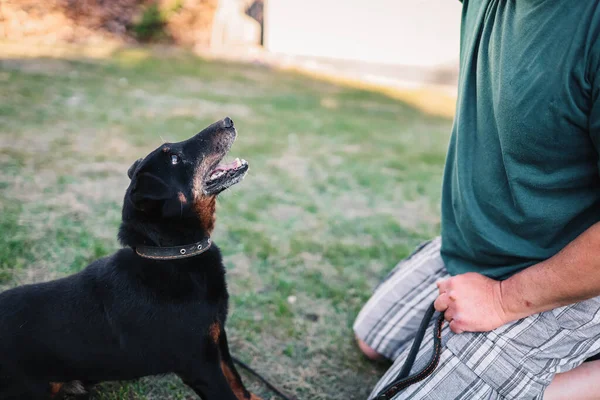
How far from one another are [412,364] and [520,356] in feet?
1.31

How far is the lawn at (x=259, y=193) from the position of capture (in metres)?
2.78

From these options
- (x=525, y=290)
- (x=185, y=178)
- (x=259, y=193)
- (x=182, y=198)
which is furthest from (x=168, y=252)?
(x=259, y=193)

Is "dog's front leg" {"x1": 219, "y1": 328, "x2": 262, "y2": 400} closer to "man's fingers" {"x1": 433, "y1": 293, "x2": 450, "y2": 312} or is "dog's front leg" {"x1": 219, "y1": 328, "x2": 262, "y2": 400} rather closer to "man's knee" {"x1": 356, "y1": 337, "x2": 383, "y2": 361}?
"man's knee" {"x1": 356, "y1": 337, "x2": 383, "y2": 361}

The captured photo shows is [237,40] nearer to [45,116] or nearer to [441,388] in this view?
[45,116]

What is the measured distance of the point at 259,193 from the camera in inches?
181

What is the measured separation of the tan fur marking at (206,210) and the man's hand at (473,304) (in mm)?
1058

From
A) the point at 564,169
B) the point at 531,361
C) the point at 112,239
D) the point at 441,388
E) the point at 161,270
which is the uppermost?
the point at 564,169

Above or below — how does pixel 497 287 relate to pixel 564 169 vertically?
below

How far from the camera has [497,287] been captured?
1.84 meters

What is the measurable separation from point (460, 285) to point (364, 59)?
10.2 metres

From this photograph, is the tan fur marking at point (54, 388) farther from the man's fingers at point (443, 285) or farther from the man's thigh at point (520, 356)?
the man's fingers at point (443, 285)

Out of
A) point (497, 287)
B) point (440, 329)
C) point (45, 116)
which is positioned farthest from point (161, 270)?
point (45, 116)

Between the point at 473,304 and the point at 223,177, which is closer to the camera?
the point at 473,304

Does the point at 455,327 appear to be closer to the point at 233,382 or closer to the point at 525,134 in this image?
the point at 525,134
